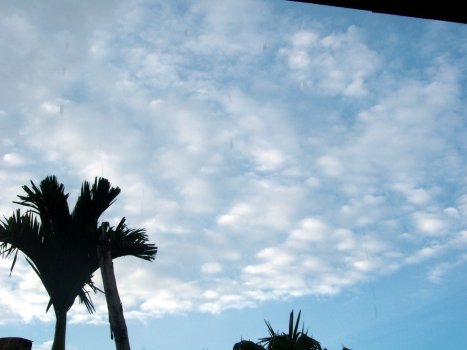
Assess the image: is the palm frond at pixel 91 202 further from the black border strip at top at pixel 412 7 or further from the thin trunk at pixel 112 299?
the black border strip at top at pixel 412 7

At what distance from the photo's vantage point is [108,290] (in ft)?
24.1

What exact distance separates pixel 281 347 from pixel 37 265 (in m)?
4.63

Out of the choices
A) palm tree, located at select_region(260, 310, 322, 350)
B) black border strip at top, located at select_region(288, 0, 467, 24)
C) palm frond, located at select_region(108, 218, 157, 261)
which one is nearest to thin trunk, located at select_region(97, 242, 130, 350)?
palm frond, located at select_region(108, 218, 157, 261)

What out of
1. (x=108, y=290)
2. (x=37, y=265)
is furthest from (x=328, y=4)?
(x=37, y=265)

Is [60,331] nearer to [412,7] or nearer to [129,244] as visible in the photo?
[129,244]

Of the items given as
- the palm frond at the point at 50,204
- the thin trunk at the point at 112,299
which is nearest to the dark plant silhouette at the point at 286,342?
the thin trunk at the point at 112,299

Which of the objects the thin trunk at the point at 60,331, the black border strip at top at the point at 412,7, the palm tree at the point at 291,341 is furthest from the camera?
the thin trunk at the point at 60,331

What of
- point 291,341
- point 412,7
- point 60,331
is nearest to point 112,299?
point 60,331

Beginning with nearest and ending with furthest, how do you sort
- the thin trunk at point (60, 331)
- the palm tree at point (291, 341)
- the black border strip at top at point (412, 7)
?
the black border strip at top at point (412, 7)
the palm tree at point (291, 341)
the thin trunk at point (60, 331)

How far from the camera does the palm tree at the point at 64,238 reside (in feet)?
26.0

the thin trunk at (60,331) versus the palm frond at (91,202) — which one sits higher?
the palm frond at (91,202)

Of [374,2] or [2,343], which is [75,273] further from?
[374,2]

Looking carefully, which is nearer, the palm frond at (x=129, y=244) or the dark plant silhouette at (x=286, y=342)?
the dark plant silhouette at (x=286, y=342)

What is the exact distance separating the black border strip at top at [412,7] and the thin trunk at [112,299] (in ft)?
22.4
